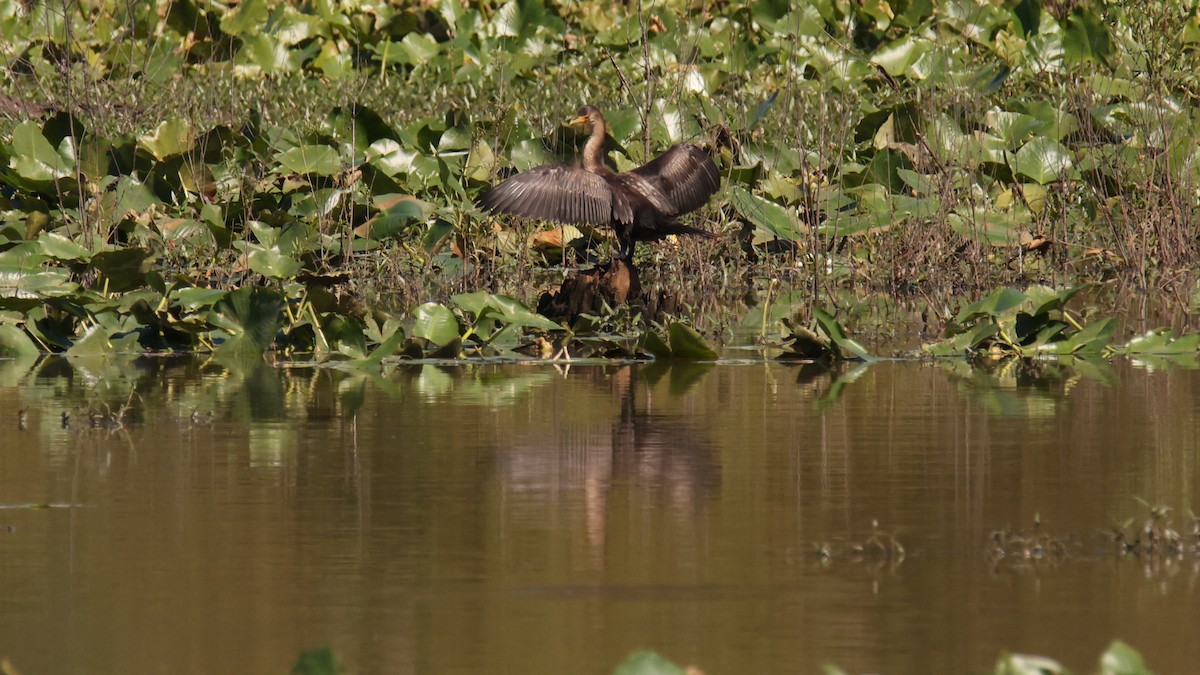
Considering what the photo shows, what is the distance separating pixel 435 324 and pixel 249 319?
69 centimetres

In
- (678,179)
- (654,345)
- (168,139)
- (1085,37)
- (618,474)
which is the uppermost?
(1085,37)

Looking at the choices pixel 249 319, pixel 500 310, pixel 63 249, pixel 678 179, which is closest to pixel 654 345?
pixel 500 310

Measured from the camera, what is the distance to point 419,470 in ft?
17.6

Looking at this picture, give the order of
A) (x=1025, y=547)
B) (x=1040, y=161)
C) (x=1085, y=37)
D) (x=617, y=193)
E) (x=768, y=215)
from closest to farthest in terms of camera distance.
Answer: (x=1025, y=547) < (x=617, y=193) < (x=768, y=215) < (x=1040, y=161) < (x=1085, y=37)

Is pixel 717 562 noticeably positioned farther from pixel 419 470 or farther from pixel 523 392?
pixel 523 392

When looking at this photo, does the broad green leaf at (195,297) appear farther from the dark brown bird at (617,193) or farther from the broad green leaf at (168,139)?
the broad green leaf at (168,139)

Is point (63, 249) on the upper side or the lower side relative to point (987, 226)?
lower

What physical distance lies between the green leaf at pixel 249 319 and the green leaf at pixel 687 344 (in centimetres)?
144

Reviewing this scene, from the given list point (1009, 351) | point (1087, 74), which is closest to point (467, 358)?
point (1009, 351)

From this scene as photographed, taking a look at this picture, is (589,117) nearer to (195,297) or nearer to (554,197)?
(554,197)

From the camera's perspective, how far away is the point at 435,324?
802cm

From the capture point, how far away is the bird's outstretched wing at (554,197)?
9.20 m

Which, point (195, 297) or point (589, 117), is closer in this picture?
point (195, 297)

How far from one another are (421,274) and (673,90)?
9.51 ft
